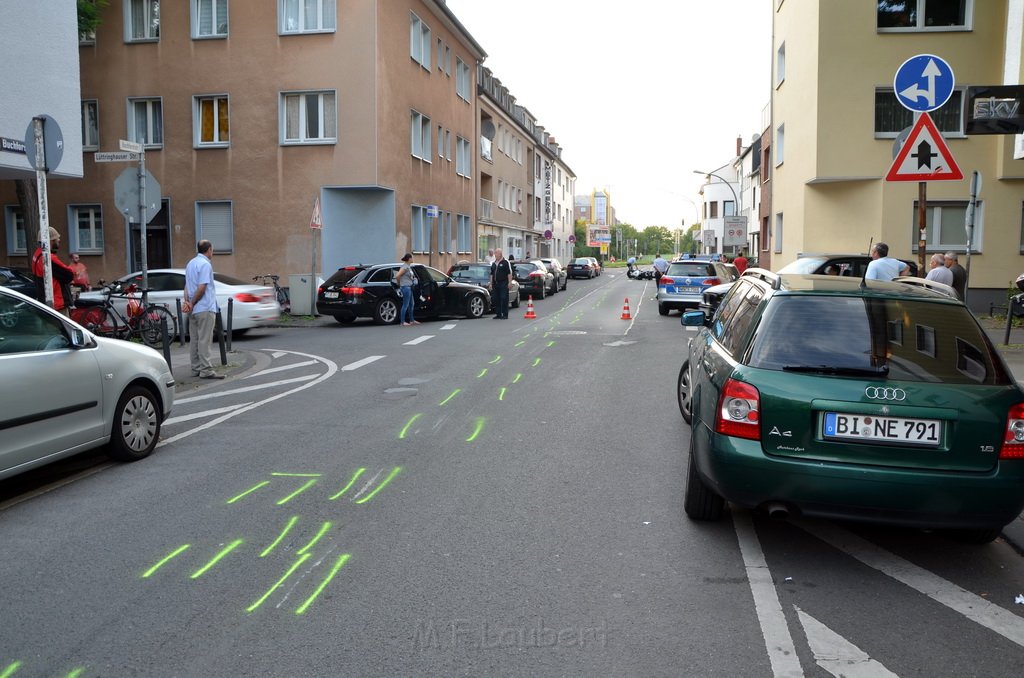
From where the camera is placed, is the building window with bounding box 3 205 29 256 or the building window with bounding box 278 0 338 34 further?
the building window with bounding box 3 205 29 256

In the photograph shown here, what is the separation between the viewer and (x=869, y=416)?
450 cm

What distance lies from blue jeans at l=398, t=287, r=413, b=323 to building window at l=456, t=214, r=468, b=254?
17764 millimetres

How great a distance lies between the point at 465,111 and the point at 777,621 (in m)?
37.5

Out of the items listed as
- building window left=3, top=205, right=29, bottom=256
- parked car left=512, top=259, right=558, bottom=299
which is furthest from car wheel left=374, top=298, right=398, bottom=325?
building window left=3, top=205, right=29, bottom=256

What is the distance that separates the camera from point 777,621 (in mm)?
3980

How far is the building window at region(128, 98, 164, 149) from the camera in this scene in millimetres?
27719

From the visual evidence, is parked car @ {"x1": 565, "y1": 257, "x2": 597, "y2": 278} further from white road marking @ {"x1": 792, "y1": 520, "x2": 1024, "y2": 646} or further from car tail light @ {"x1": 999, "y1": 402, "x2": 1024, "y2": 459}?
car tail light @ {"x1": 999, "y1": 402, "x2": 1024, "y2": 459}

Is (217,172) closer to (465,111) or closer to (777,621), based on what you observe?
(465,111)

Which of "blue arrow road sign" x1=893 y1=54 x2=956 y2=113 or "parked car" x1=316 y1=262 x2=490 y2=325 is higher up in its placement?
"blue arrow road sign" x1=893 y1=54 x2=956 y2=113

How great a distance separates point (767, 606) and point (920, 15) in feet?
74.8

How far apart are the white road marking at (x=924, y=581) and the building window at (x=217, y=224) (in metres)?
24.5

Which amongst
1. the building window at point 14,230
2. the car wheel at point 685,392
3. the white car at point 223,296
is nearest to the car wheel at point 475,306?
the white car at point 223,296

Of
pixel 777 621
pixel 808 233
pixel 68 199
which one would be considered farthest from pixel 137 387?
pixel 68 199

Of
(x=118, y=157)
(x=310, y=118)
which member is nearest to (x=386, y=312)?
(x=310, y=118)
